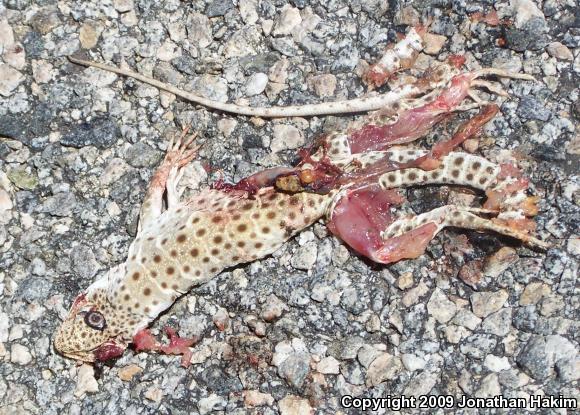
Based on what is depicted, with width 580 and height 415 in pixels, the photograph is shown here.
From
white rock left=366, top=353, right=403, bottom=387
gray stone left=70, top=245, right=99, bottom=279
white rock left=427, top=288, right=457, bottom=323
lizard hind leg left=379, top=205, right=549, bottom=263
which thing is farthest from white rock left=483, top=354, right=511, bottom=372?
Answer: gray stone left=70, top=245, right=99, bottom=279

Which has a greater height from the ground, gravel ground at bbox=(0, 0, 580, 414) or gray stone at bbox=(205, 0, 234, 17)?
gray stone at bbox=(205, 0, 234, 17)

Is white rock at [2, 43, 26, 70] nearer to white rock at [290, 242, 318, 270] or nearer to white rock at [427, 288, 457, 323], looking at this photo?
white rock at [290, 242, 318, 270]

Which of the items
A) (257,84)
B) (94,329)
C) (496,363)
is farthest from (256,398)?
(257,84)

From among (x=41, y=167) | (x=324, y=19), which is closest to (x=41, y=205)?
(x=41, y=167)

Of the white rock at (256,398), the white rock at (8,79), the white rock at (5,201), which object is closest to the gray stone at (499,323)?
the white rock at (256,398)

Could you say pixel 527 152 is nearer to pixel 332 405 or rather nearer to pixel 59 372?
pixel 332 405

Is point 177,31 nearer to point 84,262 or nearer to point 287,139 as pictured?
point 287,139
